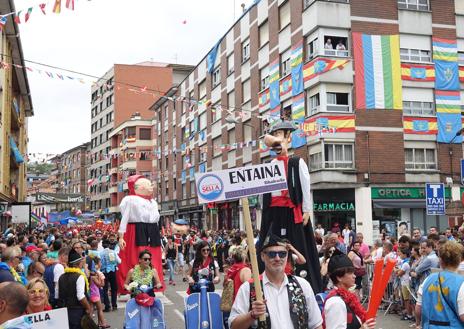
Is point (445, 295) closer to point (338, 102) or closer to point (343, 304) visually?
point (343, 304)

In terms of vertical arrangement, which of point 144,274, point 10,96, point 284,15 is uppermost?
point 284,15

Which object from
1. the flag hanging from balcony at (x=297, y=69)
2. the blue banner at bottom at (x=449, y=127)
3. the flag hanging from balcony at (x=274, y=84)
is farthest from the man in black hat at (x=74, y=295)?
the blue banner at bottom at (x=449, y=127)

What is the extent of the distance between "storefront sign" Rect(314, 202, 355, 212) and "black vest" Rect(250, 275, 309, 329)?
25.3 meters

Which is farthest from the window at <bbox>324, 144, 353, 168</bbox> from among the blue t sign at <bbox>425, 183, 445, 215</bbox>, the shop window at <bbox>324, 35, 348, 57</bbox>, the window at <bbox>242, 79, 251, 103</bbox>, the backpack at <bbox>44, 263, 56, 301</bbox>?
the backpack at <bbox>44, 263, 56, 301</bbox>

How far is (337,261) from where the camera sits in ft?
14.9

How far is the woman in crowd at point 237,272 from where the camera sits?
6887 millimetres

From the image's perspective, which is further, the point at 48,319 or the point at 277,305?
the point at 277,305

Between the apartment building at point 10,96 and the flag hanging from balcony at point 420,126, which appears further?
the flag hanging from balcony at point 420,126

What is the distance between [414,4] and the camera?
99.9 ft

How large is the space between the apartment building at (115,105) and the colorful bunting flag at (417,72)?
118ft

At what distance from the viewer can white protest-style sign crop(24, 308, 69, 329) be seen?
3.62m

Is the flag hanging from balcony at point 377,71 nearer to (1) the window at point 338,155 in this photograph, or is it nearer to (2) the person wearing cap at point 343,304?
(1) the window at point 338,155

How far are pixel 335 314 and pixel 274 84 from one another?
29.6 metres

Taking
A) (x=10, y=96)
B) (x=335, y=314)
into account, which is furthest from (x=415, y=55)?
(x=335, y=314)
